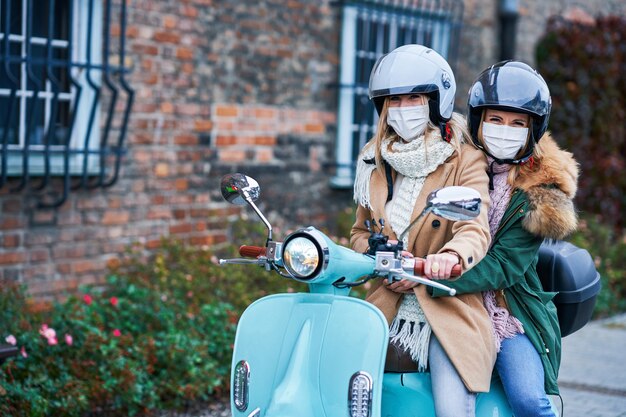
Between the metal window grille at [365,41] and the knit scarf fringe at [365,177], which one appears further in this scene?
the metal window grille at [365,41]

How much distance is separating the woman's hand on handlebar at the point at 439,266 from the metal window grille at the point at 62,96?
12.0 ft

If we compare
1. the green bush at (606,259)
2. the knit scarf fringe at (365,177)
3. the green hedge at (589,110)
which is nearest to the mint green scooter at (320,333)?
the knit scarf fringe at (365,177)

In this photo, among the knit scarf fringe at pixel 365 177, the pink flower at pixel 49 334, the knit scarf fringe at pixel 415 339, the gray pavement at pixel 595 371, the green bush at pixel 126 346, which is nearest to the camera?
the knit scarf fringe at pixel 415 339

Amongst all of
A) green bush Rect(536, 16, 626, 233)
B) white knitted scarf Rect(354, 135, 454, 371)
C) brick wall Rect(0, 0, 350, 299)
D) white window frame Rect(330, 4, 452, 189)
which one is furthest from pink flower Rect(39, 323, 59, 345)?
green bush Rect(536, 16, 626, 233)

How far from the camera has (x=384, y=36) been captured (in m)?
8.97

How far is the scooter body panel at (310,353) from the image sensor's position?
2.84 metres

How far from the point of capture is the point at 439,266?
289cm

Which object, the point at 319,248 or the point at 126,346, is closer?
the point at 319,248

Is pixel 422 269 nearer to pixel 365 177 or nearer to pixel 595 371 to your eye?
pixel 365 177

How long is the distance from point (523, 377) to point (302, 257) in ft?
3.02

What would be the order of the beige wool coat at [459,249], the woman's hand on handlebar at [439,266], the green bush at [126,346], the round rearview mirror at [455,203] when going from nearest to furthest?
the round rearview mirror at [455,203], the woman's hand on handlebar at [439,266], the beige wool coat at [459,249], the green bush at [126,346]

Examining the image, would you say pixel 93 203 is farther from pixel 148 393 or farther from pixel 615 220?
pixel 615 220

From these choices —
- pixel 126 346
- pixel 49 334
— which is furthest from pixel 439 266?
pixel 126 346

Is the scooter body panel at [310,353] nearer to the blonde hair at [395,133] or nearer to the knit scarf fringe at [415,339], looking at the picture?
the knit scarf fringe at [415,339]
